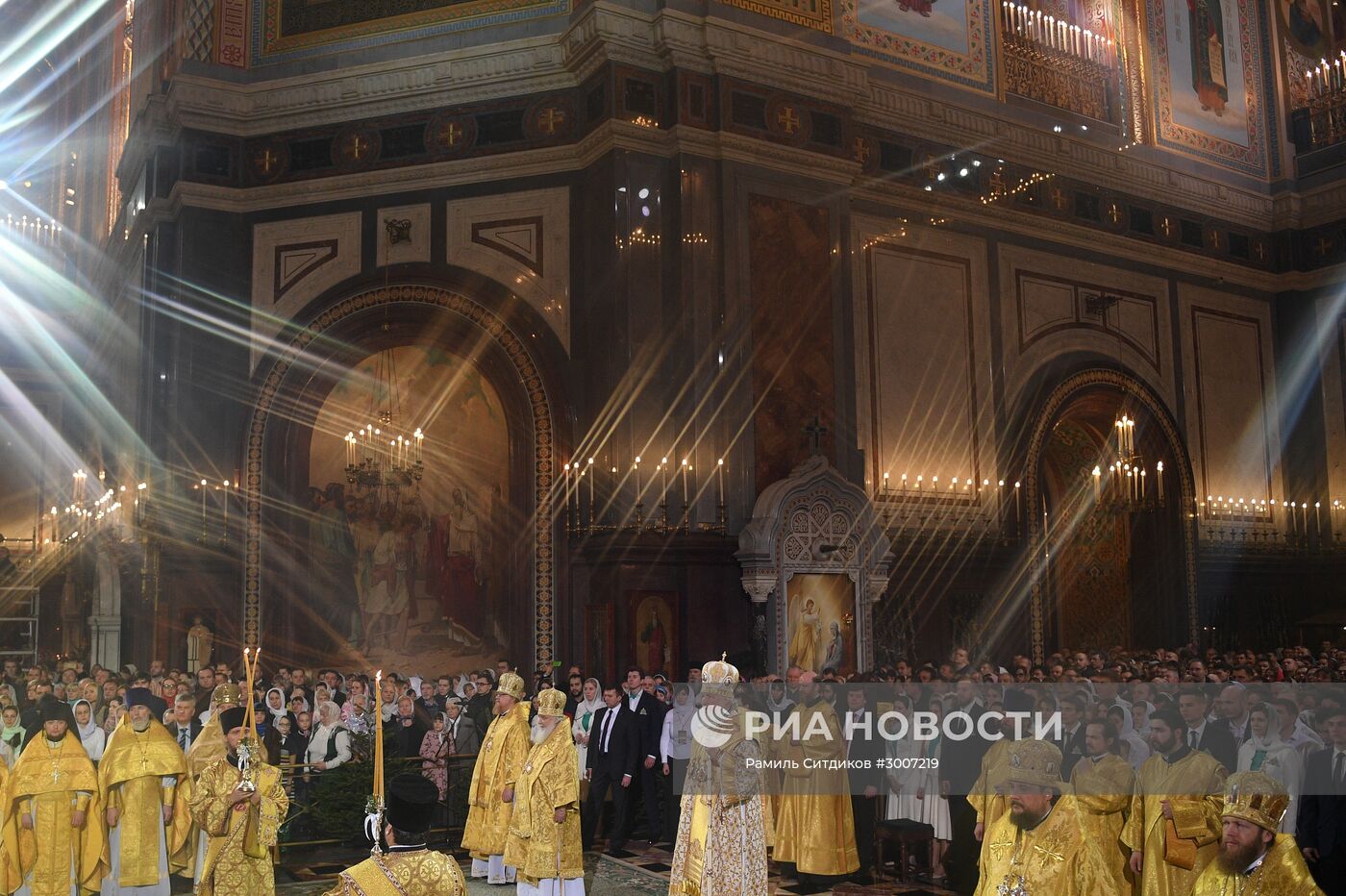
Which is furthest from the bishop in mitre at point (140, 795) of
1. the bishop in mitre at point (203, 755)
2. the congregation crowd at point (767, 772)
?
the bishop in mitre at point (203, 755)

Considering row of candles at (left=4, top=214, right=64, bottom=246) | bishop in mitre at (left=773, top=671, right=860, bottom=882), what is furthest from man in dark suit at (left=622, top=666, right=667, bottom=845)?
row of candles at (left=4, top=214, right=64, bottom=246)

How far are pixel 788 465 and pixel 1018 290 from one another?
5786mm

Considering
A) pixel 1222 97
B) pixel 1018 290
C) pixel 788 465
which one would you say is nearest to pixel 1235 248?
pixel 1222 97

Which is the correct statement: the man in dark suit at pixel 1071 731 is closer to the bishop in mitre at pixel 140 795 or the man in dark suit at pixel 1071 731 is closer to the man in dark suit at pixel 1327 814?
the man in dark suit at pixel 1327 814

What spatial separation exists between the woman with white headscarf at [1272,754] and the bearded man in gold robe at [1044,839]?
91.8 inches

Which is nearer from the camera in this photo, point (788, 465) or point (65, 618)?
point (788, 465)

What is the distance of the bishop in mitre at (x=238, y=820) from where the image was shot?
287 inches

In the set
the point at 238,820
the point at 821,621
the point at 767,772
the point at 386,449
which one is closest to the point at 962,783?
the point at 767,772

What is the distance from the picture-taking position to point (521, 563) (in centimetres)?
1560

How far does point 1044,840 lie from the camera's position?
5605mm

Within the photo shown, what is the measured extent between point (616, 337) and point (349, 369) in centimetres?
360

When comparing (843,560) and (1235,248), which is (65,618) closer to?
(843,560)

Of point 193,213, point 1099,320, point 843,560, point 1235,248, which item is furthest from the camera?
point 1235,248

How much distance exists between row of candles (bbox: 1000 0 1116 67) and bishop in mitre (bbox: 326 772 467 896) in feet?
57.5
